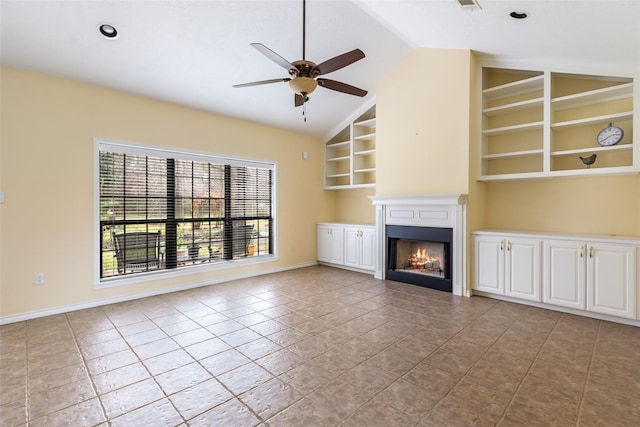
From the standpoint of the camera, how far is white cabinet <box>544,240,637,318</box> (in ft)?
10.5

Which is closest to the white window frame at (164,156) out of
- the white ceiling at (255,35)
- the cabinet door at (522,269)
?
the white ceiling at (255,35)

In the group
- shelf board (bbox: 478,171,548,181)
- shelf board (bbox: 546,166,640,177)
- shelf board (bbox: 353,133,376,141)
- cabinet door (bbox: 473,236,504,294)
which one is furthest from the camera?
shelf board (bbox: 353,133,376,141)

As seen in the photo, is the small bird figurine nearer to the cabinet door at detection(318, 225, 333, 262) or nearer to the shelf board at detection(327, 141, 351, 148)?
the shelf board at detection(327, 141, 351, 148)

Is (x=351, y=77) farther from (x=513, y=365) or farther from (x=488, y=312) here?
(x=513, y=365)

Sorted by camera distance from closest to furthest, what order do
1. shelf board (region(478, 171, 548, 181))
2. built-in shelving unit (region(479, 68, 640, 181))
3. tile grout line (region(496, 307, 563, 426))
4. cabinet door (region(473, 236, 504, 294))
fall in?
tile grout line (region(496, 307, 563, 426)), built-in shelving unit (region(479, 68, 640, 181)), shelf board (region(478, 171, 548, 181)), cabinet door (region(473, 236, 504, 294))

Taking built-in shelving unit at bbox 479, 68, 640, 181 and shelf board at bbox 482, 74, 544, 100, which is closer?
built-in shelving unit at bbox 479, 68, 640, 181

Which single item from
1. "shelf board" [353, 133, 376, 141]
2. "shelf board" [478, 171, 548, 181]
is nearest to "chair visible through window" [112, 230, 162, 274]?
"shelf board" [353, 133, 376, 141]

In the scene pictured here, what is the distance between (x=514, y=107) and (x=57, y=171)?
18.9 ft

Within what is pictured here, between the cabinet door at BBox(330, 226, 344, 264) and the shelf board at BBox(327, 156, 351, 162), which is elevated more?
the shelf board at BBox(327, 156, 351, 162)

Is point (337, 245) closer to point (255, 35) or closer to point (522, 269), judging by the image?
point (522, 269)

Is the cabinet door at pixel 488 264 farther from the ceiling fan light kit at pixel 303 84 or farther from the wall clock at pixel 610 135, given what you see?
the ceiling fan light kit at pixel 303 84

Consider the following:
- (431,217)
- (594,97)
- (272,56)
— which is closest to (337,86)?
(272,56)

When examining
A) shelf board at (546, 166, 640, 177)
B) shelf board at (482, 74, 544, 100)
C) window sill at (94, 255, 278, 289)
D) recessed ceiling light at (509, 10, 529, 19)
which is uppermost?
recessed ceiling light at (509, 10, 529, 19)

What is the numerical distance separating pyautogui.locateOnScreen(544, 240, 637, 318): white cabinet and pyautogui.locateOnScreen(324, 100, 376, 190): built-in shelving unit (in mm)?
3048
